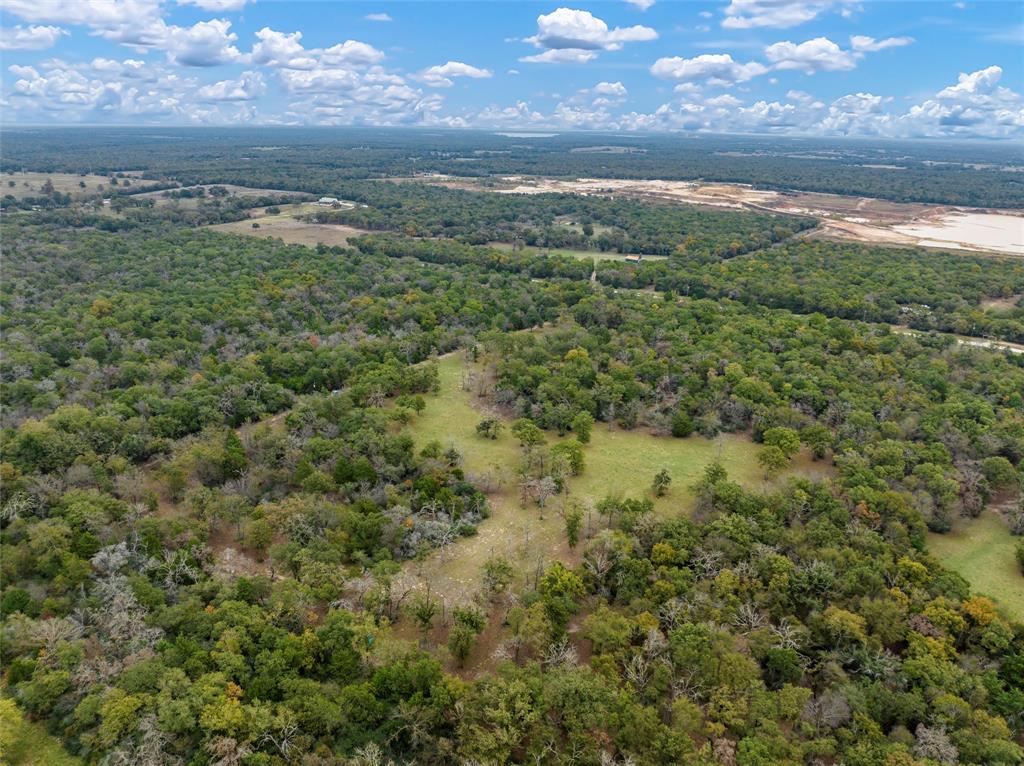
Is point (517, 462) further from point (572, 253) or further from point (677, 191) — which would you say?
point (677, 191)

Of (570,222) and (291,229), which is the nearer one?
(291,229)

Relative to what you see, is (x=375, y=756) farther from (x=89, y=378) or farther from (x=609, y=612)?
(x=89, y=378)

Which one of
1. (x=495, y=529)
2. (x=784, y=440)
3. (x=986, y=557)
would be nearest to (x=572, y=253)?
(x=784, y=440)

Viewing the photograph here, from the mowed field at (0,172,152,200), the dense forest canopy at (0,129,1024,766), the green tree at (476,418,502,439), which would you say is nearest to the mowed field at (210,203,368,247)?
the dense forest canopy at (0,129,1024,766)

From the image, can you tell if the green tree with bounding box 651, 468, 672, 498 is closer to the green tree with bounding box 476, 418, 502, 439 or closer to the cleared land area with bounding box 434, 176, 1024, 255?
the green tree with bounding box 476, 418, 502, 439

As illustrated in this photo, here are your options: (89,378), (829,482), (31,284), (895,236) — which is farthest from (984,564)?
(895,236)

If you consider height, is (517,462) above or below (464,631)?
above
